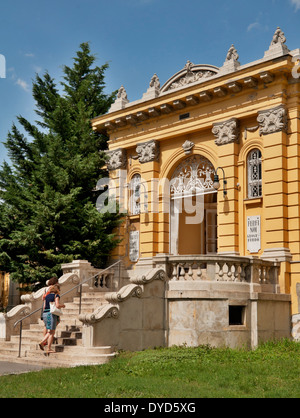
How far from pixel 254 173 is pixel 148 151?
15.8 ft

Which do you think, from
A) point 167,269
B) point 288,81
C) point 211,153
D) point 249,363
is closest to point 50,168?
point 211,153

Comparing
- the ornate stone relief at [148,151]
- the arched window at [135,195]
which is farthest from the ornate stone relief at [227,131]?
the arched window at [135,195]

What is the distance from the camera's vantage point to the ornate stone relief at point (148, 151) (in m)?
21.7

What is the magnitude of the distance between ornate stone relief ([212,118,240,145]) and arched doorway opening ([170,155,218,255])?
4.62 feet

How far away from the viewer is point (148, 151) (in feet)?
71.7

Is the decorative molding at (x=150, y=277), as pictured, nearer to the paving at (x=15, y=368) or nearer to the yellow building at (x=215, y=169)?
the yellow building at (x=215, y=169)

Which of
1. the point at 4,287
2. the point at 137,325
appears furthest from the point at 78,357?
the point at 4,287

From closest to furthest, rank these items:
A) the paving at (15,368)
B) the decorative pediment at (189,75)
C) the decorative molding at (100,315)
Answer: the paving at (15,368) < the decorative molding at (100,315) < the decorative pediment at (189,75)

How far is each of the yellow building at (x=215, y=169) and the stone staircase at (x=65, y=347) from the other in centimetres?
311

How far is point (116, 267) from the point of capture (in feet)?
71.9

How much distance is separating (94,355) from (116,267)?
8.81m

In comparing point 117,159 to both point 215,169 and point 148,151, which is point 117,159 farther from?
point 215,169

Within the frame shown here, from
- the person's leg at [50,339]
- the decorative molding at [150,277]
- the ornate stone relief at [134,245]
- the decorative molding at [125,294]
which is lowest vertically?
the person's leg at [50,339]

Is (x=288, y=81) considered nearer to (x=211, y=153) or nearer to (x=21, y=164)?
(x=211, y=153)
